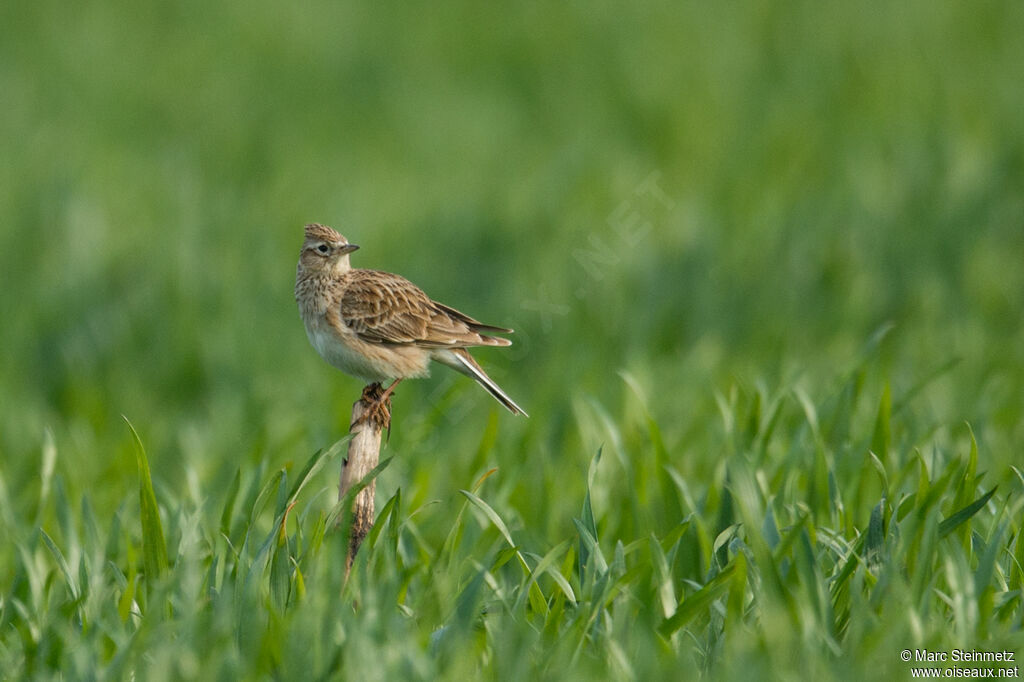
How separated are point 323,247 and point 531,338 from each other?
156 inches

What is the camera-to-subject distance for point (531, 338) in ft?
29.1

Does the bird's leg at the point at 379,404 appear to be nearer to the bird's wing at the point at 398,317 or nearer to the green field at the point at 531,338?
the bird's wing at the point at 398,317

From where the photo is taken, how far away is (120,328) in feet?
29.2

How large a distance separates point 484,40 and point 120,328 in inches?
386

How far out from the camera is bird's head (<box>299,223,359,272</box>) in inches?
197

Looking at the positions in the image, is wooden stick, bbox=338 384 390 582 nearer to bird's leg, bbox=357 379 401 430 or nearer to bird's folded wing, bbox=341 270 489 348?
bird's leg, bbox=357 379 401 430

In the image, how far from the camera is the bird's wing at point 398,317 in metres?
5.02

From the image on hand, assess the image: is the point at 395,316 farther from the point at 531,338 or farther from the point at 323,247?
the point at 531,338

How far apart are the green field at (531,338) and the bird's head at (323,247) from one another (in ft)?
3.07

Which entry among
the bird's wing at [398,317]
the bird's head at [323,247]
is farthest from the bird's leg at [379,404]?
the bird's head at [323,247]

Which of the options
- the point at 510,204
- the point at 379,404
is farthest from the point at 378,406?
the point at 510,204

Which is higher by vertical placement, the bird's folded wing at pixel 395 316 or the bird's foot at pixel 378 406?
the bird's folded wing at pixel 395 316

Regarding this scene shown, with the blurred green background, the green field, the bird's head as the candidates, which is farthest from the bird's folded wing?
the blurred green background

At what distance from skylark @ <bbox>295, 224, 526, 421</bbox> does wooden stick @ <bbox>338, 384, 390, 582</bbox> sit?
49 cm
